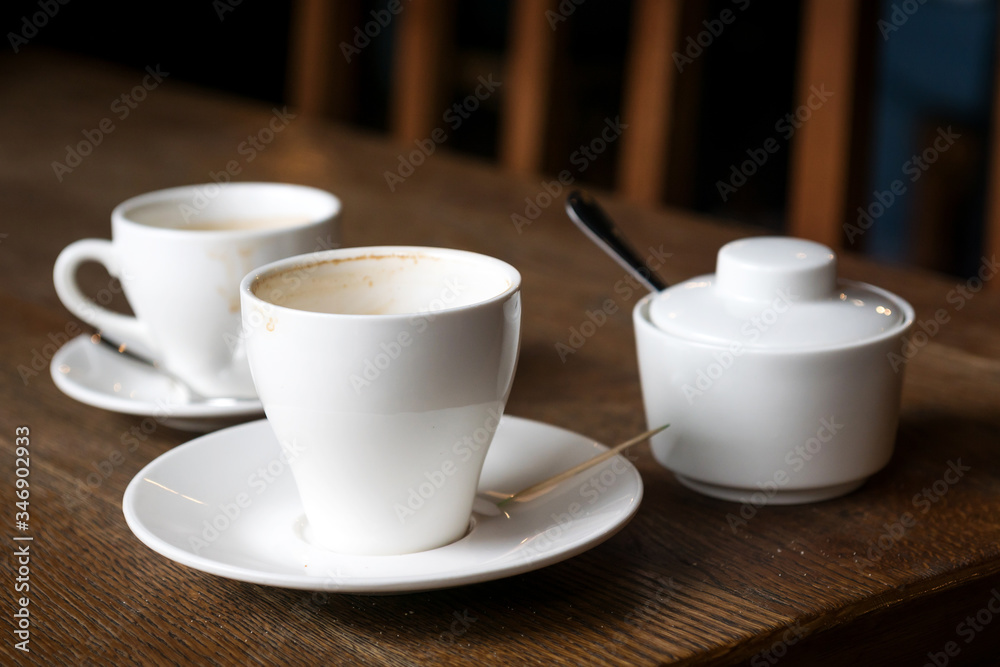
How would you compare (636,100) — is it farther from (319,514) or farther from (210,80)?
(210,80)

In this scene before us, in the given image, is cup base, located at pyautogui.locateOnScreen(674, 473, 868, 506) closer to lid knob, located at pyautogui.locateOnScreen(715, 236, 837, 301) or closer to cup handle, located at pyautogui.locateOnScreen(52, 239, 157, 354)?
lid knob, located at pyautogui.locateOnScreen(715, 236, 837, 301)

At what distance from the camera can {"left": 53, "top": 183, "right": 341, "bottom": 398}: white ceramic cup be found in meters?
0.65

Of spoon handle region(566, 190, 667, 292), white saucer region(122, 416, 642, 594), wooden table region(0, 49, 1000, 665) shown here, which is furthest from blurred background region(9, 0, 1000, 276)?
white saucer region(122, 416, 642, 594)

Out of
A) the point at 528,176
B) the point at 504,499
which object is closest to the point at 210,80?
the point at 528,176

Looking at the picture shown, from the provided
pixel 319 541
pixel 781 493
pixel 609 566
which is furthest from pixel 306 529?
pixel 781 493

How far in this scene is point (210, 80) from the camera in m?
3.08

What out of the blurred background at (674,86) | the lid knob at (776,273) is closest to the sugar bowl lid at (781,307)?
the lid knob at (776,273)

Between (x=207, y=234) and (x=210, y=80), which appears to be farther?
(x=210, y=80)

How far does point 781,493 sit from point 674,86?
1147mm

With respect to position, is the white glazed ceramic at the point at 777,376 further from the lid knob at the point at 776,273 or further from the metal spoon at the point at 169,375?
the metal spoon at the point at 169,375

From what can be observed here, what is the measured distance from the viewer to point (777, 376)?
1.74ft

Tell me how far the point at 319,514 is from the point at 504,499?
0.32 feet

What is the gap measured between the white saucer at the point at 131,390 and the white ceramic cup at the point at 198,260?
14 mm

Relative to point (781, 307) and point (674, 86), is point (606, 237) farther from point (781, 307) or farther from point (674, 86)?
point (674, 86)
